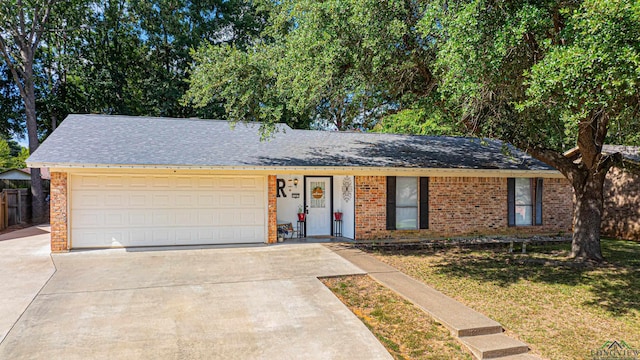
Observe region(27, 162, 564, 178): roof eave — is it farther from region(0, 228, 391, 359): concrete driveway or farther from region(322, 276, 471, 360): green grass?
region(322, 276, 471, 360): green grass

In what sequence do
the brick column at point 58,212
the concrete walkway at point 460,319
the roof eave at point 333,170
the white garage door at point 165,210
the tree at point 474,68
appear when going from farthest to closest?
the white garage door at point 165,210 → the brick column at point 58,212 → the roof eave at point 333,170 → the tree at point 474,68 → the concrete walkway at point 460,319

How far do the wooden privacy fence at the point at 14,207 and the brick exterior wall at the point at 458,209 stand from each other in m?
14.2

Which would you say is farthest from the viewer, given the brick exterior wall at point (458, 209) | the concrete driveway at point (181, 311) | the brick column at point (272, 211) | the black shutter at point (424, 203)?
the black shutter at point (424, 203)

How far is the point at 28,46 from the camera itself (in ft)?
62.6

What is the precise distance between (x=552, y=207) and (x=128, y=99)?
24.0m

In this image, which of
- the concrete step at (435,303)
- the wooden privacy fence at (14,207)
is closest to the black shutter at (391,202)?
the concrete step at (435,303)

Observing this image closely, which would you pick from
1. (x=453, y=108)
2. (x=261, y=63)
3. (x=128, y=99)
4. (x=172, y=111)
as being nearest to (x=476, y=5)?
(x=453, y=108)

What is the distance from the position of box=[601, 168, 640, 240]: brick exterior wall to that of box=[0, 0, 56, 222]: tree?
2428cm

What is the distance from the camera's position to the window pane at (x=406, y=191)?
12000mm

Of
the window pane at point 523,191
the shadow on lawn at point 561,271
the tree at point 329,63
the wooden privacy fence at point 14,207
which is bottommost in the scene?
the shadow on lawn at point 561,271

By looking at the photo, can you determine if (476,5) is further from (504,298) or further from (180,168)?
(180,168)

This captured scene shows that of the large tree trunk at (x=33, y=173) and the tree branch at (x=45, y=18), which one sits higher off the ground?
the tree branch at (x=45, y=18)

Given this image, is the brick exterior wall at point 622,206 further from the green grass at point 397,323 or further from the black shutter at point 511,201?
the green grass at point 397,323

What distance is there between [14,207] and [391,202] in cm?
1633
